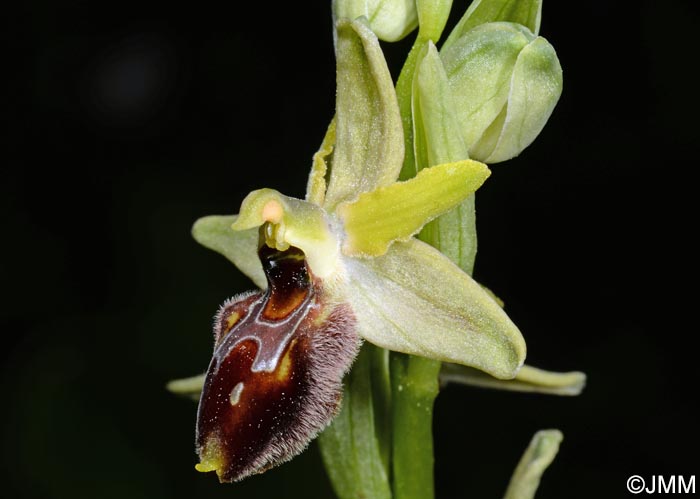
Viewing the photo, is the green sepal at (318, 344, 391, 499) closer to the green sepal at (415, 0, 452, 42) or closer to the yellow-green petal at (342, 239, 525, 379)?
the yellow-green petal at (342, 239, 525, 379)

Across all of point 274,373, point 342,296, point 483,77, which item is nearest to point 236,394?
point 274,373

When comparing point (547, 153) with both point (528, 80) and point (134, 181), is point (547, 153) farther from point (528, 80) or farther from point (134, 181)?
point (528, 80)

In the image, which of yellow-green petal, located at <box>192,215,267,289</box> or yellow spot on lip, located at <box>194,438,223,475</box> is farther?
yellow-green petal, located at <box>192,215,267,289</box>

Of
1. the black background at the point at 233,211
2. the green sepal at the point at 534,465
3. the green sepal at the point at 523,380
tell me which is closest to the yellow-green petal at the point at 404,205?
the green sepal at the point at 523,380

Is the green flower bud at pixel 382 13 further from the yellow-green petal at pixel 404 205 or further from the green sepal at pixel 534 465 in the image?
the green sepal at pixel 534 465

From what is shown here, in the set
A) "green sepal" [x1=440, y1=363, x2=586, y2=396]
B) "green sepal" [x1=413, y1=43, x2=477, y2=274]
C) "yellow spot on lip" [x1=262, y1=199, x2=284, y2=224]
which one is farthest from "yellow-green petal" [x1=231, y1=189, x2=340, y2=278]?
"green sepal" [x1=440, y1=363, x2=586, y2=396]
